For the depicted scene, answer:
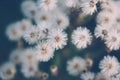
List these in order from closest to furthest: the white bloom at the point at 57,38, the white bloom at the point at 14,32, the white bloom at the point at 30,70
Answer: the white bloom at the point at 57,38, the white bloom at the point at 30,70, the white bloom at the point at 14,32

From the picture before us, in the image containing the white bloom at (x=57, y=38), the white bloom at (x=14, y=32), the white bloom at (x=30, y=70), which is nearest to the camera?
the white bloom at (x=57, y=38)

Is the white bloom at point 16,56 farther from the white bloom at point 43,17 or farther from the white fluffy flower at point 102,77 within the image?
the white fluffy flower at point 102,77

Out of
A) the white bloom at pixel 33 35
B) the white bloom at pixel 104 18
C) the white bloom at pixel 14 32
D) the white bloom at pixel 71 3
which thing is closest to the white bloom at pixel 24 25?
the white bloom at pixel 14 32

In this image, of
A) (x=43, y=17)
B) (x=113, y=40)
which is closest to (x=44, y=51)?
(x=43, y=17)

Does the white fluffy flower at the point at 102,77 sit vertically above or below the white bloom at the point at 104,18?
below

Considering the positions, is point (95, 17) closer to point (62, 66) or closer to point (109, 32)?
point (109, 32)

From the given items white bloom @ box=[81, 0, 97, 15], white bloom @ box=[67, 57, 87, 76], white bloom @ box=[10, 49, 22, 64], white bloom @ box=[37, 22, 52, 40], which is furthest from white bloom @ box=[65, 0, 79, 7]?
white bloom @ box=[10, 49, 22, 64]

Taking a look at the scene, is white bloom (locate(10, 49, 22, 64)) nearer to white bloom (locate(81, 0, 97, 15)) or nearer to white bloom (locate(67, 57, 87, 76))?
white bloom (locate(67, 57, 87, 76))
